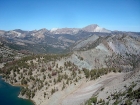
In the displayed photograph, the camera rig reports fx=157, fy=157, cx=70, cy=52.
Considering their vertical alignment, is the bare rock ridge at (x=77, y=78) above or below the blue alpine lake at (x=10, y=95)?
above

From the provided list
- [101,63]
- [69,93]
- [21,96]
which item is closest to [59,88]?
[69,93]

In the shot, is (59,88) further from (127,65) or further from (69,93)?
(127,65)

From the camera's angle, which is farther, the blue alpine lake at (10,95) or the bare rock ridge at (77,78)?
the blue alpine lake at (10,95)

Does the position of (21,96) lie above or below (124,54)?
below

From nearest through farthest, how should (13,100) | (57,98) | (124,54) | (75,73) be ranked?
(57,98) → (13,100) → (75,73) → (124,54)

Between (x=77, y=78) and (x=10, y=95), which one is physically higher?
(x=77, y=78)

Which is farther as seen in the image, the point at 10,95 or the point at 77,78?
the point at 77,78

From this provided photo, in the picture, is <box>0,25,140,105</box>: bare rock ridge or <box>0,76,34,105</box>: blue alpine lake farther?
<box>0,76,34,105</box>: blue alpine lake

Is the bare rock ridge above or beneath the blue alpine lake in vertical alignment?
above
